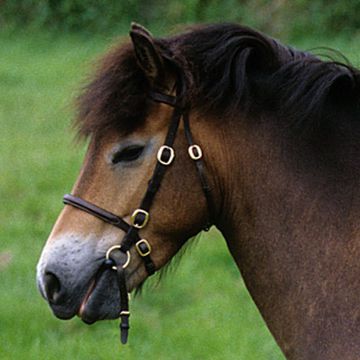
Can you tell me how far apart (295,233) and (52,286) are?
720 millimetres

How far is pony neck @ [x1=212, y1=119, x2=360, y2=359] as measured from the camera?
2998 millimetres

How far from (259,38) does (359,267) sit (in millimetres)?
723

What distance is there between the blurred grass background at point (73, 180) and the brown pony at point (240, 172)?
0.31m

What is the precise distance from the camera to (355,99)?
3.09m

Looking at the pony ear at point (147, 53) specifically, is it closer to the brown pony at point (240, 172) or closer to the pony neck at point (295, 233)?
the brown pony at point (240, 172)

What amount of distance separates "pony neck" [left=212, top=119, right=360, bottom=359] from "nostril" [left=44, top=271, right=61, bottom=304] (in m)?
0.53

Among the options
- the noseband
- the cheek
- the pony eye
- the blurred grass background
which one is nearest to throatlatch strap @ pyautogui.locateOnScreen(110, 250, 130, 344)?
the noseband

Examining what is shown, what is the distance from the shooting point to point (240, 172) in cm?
307

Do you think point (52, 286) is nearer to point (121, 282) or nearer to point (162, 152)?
point (121, 282)

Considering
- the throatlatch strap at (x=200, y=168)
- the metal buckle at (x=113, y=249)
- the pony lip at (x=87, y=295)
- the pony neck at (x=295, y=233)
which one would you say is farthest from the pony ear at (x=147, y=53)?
the pony lip at (x=87, y=295)

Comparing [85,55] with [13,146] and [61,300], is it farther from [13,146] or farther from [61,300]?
[61,300]

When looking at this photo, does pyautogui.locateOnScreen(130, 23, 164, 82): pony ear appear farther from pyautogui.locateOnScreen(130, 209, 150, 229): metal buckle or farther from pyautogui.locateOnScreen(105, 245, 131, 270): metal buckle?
pyautogui.locateOnScreen(105, 245, 131, 270): metal buckle

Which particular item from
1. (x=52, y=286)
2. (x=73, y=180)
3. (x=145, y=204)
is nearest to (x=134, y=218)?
(x=145, y=204)

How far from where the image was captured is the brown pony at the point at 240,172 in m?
3.03
